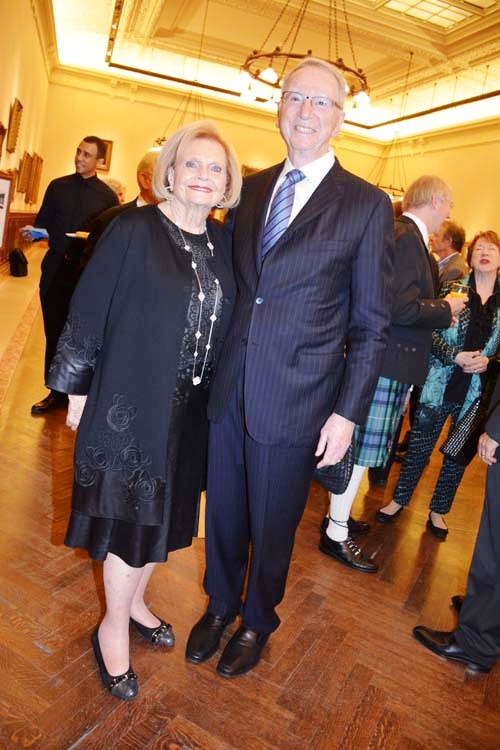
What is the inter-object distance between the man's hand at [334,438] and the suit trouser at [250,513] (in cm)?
7

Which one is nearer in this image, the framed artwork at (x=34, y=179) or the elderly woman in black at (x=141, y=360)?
the elderly woman in black at (x=141, y=360)

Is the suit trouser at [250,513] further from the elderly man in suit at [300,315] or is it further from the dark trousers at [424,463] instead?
the dark trousers at [424,463]

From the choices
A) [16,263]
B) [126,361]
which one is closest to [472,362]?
[126,361]

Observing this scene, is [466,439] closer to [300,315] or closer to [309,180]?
[300,315]

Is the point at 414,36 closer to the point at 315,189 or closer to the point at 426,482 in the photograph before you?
the point at 426,482

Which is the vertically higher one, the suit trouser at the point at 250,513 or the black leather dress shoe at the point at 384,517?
the suit trouser at the point at 250,513

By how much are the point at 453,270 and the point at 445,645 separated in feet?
11.1

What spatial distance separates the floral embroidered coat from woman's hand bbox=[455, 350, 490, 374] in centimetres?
209

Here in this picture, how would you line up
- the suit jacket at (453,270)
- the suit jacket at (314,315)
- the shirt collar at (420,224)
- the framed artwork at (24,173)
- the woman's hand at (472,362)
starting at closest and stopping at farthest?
the suit jacket at (314,315)
the shirt collar at (420,224)
the woman's hand at (472,362)
the suit jacket at (453,270)
the framed artwork at (24,173)

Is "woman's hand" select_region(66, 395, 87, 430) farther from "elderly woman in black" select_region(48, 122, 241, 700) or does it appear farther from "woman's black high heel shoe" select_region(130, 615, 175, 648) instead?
"woman's black high heel shoe" select_region(130, 615, 175, 648)

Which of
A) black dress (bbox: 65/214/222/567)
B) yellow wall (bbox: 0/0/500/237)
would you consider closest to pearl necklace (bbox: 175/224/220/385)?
black dress (bbox: 65/214/222/567)

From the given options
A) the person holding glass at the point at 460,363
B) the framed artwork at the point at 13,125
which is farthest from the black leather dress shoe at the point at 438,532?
the framed artwork at the point at 13,125

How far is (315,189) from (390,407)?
1.47 metres

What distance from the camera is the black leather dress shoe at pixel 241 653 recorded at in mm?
2002
